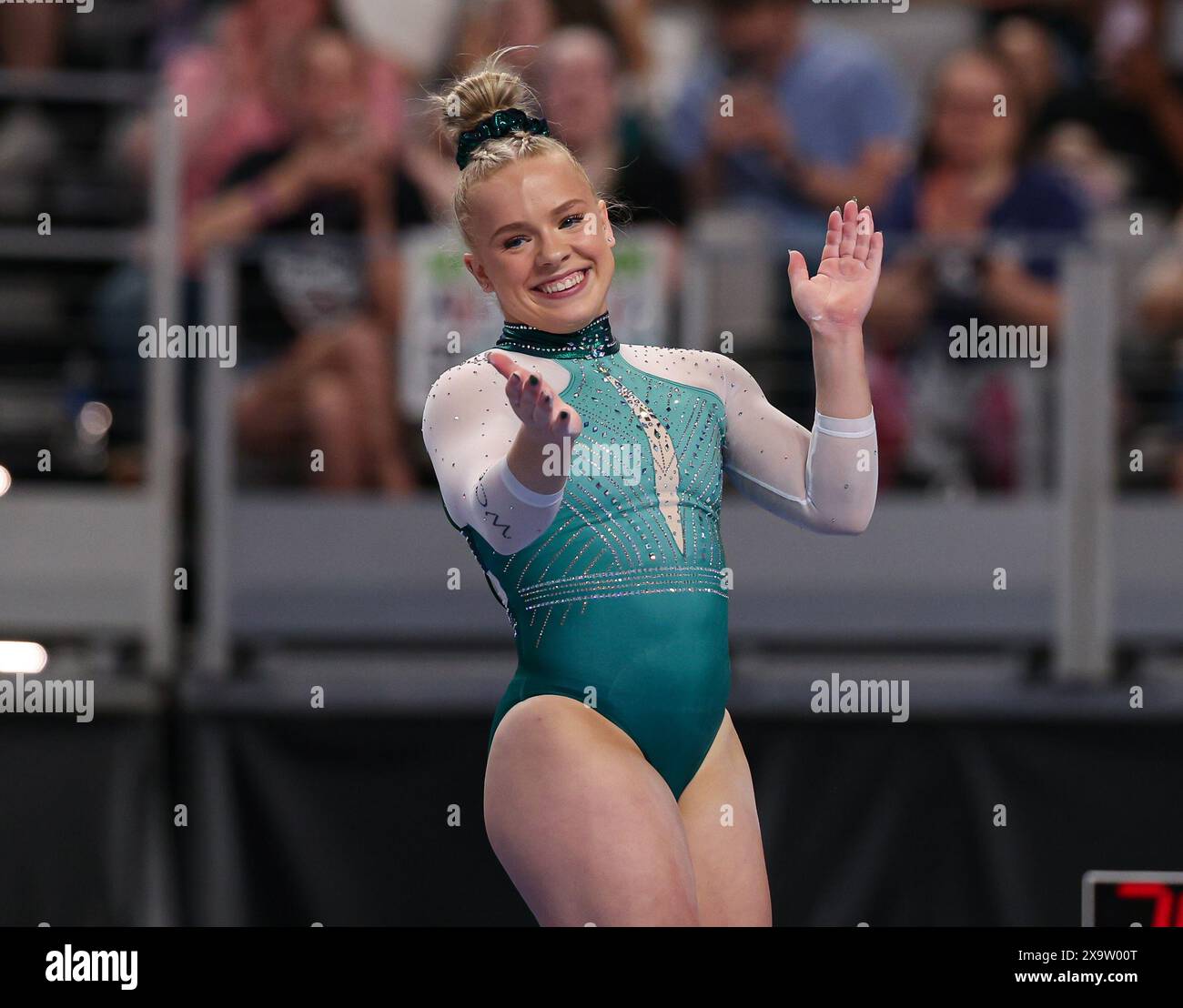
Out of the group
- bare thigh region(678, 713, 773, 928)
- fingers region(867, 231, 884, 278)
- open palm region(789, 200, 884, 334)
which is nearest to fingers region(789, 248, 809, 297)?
open palm region(789, 200, 884, 334)

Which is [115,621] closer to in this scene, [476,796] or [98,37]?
[476,796]

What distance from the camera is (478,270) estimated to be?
8.73 ft

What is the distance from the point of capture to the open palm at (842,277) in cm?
253

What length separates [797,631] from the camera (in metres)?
4.96

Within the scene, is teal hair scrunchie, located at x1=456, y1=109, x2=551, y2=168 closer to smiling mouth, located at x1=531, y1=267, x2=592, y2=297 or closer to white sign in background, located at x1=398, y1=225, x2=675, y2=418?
smiling mouth, located at x1=531, y1=267, x2=592, y2=297

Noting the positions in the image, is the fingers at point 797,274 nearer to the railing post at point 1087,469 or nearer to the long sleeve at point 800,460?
the long sleeve at point 800,460

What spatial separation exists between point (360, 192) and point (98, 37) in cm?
151

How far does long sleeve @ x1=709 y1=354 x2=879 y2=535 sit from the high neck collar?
0.19 meters

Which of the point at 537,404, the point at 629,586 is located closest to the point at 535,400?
the point at 537,404

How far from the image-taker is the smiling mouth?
8.48 feet

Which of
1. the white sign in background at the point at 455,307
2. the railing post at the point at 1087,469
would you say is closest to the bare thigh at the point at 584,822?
the white sign in background at the point at 455,307

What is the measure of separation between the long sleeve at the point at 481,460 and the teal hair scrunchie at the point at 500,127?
320mm

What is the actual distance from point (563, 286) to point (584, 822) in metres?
0.77

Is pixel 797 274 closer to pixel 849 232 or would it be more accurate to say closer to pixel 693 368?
pixel 849 232
